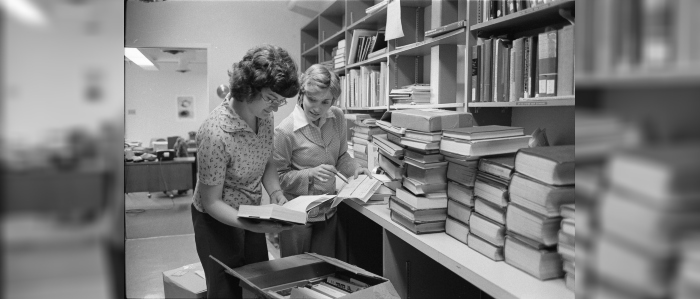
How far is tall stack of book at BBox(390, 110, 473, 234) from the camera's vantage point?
1.39 meters

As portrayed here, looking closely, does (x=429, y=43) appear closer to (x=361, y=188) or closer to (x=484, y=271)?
(x=361, y=188)

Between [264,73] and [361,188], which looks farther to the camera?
[361,188]

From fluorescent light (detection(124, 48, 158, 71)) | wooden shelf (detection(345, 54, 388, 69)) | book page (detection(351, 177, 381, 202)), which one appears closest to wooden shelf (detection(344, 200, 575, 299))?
book page (detection(351, 177, 381, 202))

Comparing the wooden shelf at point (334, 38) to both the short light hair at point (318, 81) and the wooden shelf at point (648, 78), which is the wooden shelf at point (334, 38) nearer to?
the short light hair at point (318, 81)

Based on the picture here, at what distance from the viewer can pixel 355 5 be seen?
3.01 metres

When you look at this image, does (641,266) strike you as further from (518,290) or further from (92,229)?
(518,290)

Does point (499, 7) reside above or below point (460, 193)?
above

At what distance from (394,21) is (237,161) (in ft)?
4.23

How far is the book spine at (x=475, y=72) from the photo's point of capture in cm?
171

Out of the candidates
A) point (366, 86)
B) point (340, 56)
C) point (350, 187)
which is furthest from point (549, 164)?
point (340, 56)

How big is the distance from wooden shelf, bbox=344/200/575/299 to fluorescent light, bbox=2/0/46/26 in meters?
1.00

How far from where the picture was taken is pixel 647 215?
110mm

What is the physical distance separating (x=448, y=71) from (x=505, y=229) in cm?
105

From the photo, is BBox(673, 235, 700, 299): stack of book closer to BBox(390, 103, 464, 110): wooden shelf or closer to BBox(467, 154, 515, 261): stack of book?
BBox(467, 154, 515, 261): stack of book
